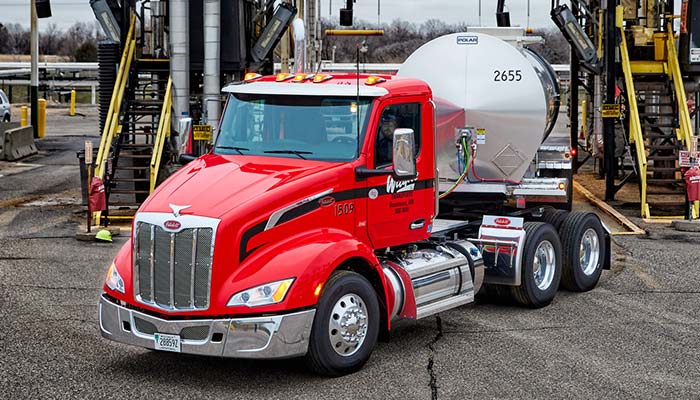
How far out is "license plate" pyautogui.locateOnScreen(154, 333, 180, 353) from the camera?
361 inches

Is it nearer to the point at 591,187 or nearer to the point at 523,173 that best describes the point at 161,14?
the point at 591,187

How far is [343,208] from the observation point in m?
10.1

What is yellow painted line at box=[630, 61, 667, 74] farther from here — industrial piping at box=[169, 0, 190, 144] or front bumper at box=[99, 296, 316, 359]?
front bumper at box=[99, 296, 316, 359]

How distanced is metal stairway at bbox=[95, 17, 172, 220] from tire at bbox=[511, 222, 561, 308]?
Answer: 886 centimetres

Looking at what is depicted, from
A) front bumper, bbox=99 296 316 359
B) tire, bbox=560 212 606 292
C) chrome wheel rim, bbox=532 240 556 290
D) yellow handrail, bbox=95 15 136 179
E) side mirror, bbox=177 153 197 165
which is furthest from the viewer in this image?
yellow handrail, bbox=95 15 136 179

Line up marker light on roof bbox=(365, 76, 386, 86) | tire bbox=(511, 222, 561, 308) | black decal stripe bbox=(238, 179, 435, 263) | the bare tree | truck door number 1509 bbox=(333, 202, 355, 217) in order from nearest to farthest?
black decal stripe bbox=(238, 179, 435, 263), truck door number 1509 bbox=(333, 202, 355, 217), marker light on roof bbox=(365, 76, 386, 86), tire bbox=(511, 222, 561, 308), the bare tree

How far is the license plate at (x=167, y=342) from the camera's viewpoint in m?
9.18

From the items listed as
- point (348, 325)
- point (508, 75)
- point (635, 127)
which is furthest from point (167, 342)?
point (635, 127)

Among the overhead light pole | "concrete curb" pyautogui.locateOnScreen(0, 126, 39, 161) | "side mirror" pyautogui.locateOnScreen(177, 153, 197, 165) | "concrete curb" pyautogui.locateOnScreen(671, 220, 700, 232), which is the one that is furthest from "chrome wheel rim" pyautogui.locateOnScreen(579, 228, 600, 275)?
the overhead light pole

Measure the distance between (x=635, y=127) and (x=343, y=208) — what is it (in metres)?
13.3

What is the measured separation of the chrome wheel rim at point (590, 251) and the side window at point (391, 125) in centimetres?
375

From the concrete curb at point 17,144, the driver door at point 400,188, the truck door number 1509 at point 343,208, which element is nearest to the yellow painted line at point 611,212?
the driver door at point 400,188

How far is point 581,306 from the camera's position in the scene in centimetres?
1291

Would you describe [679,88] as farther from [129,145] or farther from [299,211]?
[299,211]
